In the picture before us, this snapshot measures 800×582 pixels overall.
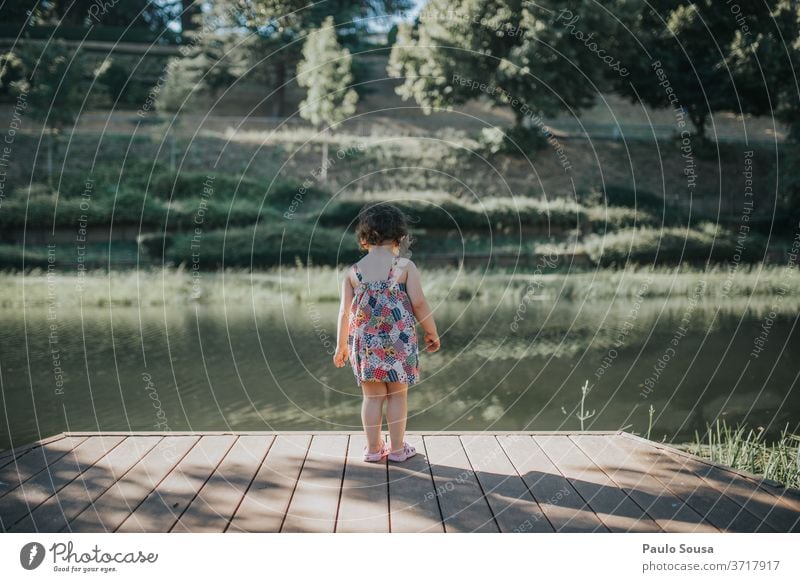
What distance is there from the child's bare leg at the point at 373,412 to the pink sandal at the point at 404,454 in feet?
0.32

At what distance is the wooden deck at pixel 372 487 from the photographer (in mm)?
3225

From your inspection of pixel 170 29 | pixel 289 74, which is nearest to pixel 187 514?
pixel 289 74

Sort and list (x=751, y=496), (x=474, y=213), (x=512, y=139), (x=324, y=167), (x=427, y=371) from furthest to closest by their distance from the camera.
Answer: (x=512, y=139) → (x=324, y=167) → (x=474, y=213) → (x=427, y=371) → (x=751, y=496)

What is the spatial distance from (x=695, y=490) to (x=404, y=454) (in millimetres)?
1393

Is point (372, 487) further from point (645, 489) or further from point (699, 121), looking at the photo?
point (699, 121)

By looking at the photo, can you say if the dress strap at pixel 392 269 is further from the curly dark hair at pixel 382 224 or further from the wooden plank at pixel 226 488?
the wooden plank at pixel 226 488

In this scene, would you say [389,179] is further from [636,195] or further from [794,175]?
[794,175]

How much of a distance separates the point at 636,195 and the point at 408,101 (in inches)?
373

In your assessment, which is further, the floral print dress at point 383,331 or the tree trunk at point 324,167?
the tree trunk at point 324,167

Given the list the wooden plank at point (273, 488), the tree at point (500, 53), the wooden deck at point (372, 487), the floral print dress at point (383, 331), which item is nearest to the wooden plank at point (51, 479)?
the wooden deck at point (372, 487)

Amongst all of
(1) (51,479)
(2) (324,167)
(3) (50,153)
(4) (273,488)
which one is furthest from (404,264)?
(3) (50,153)

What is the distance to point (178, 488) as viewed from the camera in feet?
11.7
